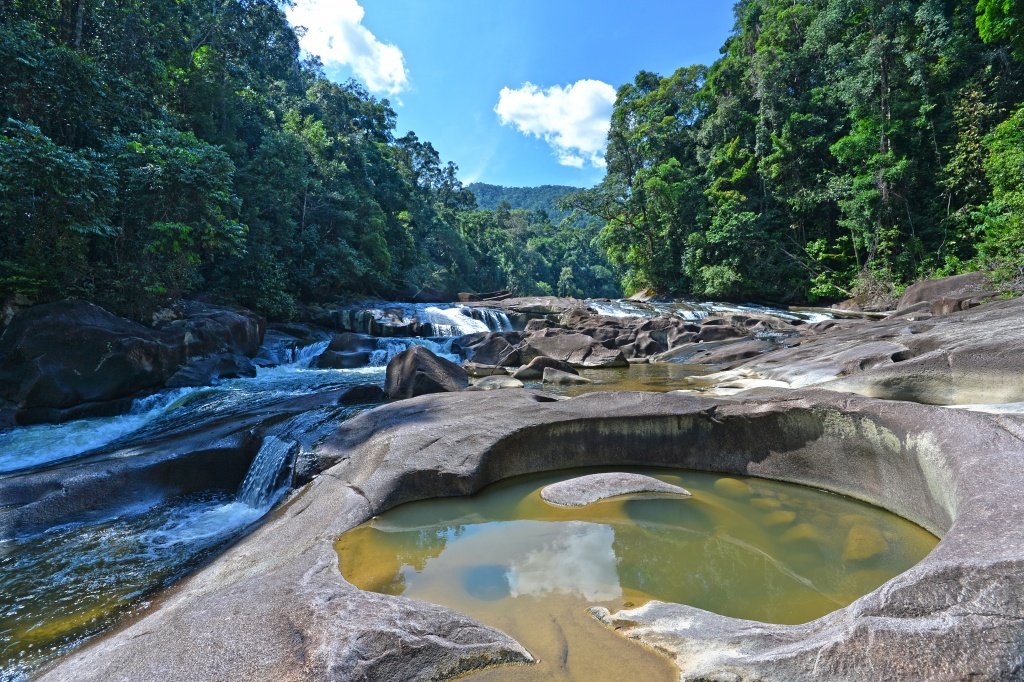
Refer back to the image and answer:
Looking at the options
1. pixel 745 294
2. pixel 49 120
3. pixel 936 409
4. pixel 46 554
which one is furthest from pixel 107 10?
pixel 745 294

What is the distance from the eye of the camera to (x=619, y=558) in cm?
324

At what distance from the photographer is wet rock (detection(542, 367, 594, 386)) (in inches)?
409

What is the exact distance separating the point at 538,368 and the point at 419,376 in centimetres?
370

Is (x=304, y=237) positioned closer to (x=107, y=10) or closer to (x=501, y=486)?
(x=107, y=10)

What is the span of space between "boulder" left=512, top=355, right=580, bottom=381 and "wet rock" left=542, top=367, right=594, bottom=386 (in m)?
0.33

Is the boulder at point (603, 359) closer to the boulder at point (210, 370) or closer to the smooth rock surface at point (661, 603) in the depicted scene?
the smooth rock surface at point (661, 603)

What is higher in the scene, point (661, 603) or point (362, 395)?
point (362, 395)

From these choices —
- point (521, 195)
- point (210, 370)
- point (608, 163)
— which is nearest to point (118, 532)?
point (210, 370)

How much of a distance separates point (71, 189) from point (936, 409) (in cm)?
1297

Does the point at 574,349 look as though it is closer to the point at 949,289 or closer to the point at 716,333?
the point at 716,333

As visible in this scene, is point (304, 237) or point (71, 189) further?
point (304, 237)

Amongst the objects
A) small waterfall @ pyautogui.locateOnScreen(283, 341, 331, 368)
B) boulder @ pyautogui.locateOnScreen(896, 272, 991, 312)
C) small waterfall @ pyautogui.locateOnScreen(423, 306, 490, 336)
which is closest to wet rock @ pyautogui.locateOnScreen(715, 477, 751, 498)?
small waterfall @ pyautogui.locateOnScreen(283, 341, 331, 368)

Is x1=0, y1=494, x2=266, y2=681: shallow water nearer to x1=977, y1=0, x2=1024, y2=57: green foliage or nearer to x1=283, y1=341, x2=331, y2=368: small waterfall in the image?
x1=283, y1=341, x2=331, y2=368: small waterfall

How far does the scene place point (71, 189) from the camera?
29.7 ft
